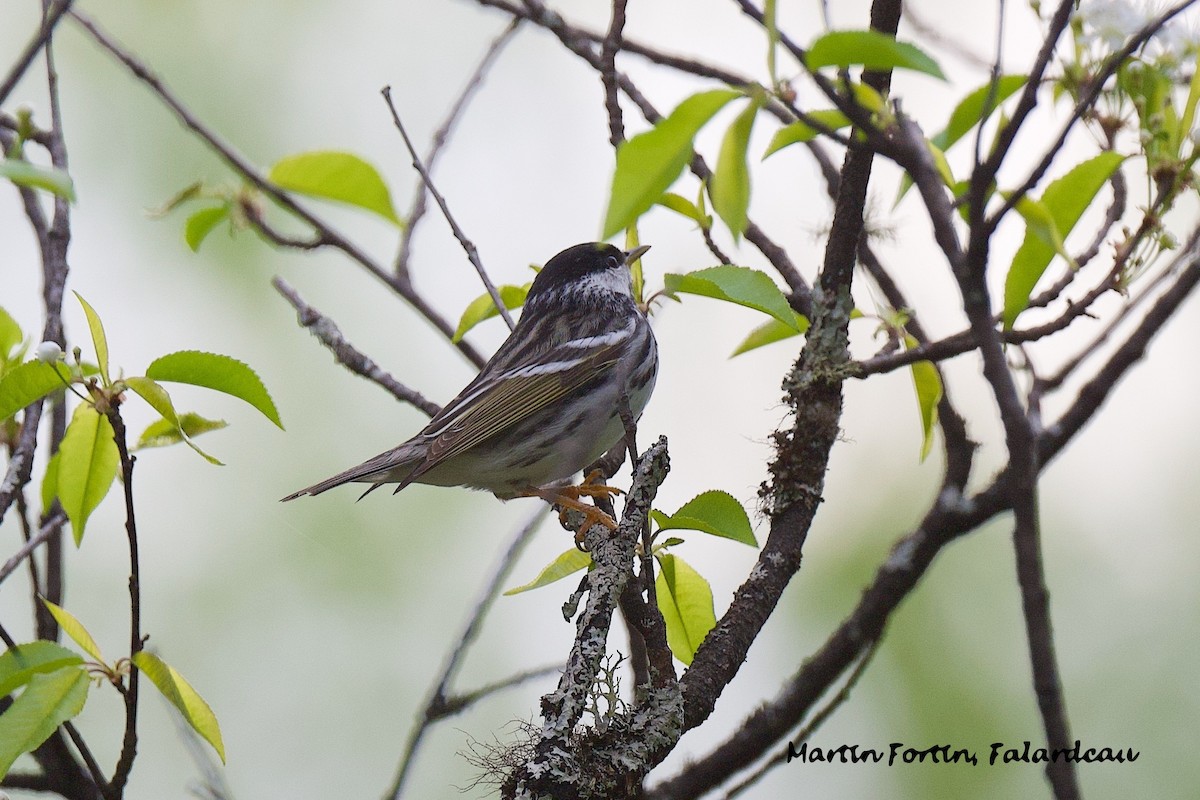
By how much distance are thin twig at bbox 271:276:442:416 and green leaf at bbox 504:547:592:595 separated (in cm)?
120

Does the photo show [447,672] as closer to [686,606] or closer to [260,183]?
[686,606]

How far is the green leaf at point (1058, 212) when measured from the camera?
214 cm

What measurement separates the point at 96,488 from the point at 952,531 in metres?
2.08

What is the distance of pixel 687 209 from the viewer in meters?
3.06

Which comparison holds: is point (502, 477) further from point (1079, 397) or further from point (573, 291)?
point (1079, 397)

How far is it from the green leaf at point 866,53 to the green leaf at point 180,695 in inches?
68.2

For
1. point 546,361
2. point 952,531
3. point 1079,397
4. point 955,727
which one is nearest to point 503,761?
point 952,531

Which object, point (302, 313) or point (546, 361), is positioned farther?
point (546, 361)

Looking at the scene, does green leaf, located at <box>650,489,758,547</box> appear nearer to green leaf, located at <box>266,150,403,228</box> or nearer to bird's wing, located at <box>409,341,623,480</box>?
green leaf, located at <box>266,150,403,228</box>

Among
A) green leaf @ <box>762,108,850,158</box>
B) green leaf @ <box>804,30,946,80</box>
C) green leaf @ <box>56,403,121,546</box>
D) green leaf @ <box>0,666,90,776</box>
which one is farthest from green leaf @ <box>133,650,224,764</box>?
→ green leaf @ <box>804,30,946,80</box>

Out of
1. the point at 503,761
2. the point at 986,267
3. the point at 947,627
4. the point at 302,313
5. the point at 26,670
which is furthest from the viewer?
the point at 947,627

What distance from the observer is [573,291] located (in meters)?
5.18

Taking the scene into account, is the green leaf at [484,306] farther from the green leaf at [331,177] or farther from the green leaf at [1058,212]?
the green leaf at [1058,212]

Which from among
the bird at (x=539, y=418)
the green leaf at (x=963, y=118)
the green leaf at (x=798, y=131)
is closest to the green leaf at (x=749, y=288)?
the green leaf at (x=798, y=131)
